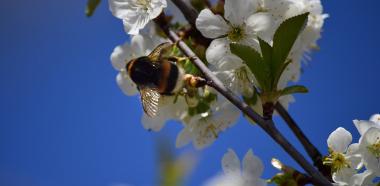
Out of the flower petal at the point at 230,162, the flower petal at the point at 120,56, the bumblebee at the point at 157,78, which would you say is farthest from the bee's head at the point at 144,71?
the flower petal at the point at 120,56

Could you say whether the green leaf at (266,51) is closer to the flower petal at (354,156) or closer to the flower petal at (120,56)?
the flower petal at (354,156)

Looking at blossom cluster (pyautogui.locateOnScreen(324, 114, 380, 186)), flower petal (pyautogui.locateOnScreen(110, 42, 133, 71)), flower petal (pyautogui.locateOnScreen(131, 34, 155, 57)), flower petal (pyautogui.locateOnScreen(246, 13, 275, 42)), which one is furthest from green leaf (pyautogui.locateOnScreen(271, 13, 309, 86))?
flower petal (pyautogui.locateOnScreen(110, 42, 133, 71))

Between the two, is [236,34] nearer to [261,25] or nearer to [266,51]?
[261,25]

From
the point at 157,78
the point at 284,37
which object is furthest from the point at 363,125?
the point at 157,78

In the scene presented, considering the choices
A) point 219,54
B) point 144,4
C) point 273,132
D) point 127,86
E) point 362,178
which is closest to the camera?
point 273,132

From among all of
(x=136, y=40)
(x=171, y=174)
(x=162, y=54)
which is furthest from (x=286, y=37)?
(x=171, y=174)

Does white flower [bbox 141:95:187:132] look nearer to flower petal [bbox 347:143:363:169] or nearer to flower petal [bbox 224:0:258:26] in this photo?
flower petal [bbox 224:0:258:26]

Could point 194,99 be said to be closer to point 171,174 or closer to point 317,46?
point 317,46
